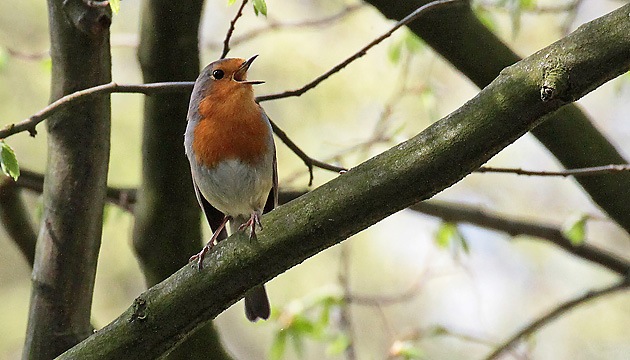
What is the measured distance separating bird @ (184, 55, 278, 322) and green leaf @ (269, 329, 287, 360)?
886mm

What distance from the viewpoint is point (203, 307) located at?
238cm

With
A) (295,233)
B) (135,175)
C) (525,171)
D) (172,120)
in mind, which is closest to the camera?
(295,233)

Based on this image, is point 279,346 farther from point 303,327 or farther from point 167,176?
point 167,176

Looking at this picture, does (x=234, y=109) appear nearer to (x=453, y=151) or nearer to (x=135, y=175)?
(x=453, y=151)

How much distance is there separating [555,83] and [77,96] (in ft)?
6.33

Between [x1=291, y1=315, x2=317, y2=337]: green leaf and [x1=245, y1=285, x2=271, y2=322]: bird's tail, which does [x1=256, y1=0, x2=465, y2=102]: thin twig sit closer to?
[x1=245, y1=285, x2=271, y2=322]: bird's tail

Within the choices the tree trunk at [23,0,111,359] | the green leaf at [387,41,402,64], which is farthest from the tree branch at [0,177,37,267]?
the green leaf at [387,41,402,64]

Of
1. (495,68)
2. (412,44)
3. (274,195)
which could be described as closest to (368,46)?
(495,68)

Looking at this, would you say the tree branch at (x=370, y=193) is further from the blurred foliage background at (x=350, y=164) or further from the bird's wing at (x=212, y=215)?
the blurred foliage background at (x=350, y=164)

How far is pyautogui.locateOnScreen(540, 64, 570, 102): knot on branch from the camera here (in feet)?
6.63

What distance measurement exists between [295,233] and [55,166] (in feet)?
5.36

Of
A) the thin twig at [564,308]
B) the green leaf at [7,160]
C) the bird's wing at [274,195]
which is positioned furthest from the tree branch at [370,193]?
the thin twig at [564,308]

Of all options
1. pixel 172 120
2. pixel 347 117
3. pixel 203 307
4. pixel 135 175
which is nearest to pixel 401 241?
pixel 347 117

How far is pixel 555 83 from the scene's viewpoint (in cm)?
202
